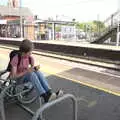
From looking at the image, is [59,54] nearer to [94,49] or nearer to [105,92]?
[94,49]

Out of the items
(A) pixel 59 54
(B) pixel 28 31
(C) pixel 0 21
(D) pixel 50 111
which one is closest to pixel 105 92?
(D) pixel 50 111

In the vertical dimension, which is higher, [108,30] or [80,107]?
[108,30]

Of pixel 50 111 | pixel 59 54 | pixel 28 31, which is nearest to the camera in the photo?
pixel 50 111

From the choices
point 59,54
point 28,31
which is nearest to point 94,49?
point 59,54

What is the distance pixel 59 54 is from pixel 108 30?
48.3 feet

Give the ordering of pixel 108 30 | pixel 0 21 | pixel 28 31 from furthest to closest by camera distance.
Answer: pixel 0 21 < pixel 28 31 < pixel 108 30

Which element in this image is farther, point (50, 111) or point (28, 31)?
point (28, 31)

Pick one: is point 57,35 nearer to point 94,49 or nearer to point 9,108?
point 94,49

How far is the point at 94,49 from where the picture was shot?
12.8 metres

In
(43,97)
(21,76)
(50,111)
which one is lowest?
Result: (50,111)

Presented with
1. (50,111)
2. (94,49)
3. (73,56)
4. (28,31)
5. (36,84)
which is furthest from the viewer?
(28,31)

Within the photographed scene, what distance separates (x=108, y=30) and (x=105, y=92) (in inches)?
913

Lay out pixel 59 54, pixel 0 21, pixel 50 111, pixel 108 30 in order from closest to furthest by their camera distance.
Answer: pixel 50 111
pixel 59 54
pixel 108 30
pixel 0 21

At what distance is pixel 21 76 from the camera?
4.88m
